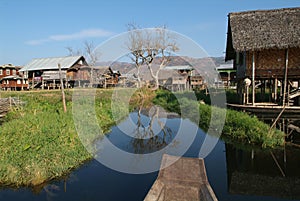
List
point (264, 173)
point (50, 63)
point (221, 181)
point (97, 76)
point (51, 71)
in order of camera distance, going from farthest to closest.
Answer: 1. point (97, 76)
2. point (50, 63)
3. point (51, 71)
4. point (264, 173)
5. point (221, 181)

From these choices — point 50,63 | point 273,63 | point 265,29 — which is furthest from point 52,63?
point 273,63

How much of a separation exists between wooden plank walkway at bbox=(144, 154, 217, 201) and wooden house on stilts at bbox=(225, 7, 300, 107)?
9061 millimetres

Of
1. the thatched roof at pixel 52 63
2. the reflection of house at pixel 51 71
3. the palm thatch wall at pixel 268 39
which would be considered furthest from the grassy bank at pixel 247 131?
the thatched roof at pixel 52 63

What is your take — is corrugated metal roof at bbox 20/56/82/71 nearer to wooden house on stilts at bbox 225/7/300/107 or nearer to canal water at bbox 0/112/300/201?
wooden house on stilts at bbox 225/7/300/107

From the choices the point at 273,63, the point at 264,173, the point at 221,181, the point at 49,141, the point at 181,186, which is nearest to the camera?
the point at 181,186

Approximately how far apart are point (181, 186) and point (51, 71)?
30017 millimetres

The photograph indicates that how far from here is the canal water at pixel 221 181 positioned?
20.4 ft

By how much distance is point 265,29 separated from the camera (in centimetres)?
1352

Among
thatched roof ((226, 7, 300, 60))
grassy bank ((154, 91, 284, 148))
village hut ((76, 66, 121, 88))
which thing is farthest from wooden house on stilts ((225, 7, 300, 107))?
village hut ((76, 66, 121, 88))

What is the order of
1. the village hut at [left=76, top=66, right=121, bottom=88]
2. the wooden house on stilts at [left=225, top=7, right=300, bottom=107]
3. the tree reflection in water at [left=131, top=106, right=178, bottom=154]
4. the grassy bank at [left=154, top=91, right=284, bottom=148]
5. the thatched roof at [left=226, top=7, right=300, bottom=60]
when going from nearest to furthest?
1. the grassy bank at [left=154, top=91, right=284, bottom=148]
2. the tree reflection in water at [left=131, top=106, right=178, bottom=154]
3. the thatched roof at [left=226, top=7, right=300, bottom=60]
4. the wooden house on stilts at [left=225, top=7, right=300, bottom=107]
5. the village hut at [left=76, top=66, right=121, bottom=88]

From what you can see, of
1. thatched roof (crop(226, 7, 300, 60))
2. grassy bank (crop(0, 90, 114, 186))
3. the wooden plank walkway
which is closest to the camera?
the wooden plank walkway

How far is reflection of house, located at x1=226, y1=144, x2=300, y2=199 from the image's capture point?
6381 mm

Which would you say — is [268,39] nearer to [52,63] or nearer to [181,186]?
[181,186]

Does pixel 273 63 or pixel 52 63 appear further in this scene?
pixel 52 63
